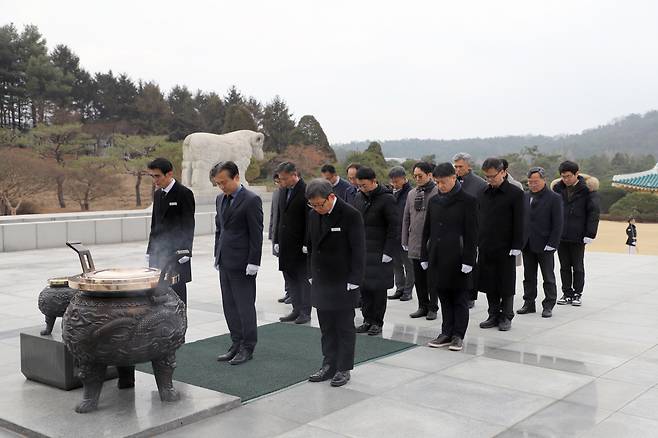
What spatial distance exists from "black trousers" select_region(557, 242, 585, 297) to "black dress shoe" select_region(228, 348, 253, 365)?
411cm

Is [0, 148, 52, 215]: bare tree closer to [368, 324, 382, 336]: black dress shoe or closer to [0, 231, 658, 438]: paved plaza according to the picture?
[0, 231, 658, 438]: paved plaza

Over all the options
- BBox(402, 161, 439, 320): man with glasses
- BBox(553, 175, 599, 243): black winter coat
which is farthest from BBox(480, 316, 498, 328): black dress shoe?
BBox(553, 175, 599, 243): black winter coat

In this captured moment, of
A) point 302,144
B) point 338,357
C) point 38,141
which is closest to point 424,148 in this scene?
point 302,144

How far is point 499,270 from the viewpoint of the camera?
6.12 metres

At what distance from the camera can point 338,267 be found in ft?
14.4

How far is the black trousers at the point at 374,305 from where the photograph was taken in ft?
19.1

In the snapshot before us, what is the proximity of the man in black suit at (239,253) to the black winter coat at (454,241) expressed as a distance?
1473 millimetres

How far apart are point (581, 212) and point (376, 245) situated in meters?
2.79

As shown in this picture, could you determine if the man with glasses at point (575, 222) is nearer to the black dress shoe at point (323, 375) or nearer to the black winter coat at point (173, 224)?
the black dress shoe at point (323, 375)

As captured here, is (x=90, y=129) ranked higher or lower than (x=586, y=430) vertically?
higher

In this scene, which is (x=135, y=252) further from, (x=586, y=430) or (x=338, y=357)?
(x=586, y=430)

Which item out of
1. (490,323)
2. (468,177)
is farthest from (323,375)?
(468,177)

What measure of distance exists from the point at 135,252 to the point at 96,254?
2.24 ft

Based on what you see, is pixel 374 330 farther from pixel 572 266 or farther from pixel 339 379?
pixel 572 266
